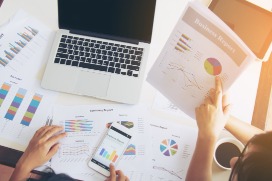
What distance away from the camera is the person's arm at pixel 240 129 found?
0.92m

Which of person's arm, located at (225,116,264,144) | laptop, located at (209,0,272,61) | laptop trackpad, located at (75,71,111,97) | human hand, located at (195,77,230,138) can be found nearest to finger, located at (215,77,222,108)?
human hand, located at (195,77,230,138)

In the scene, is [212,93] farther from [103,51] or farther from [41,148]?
[41,148]

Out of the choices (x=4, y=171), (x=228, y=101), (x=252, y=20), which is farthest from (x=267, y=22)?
(x=4, y=171)

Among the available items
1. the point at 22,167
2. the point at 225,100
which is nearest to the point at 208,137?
the point at 225,100

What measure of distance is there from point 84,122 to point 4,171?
84 cm

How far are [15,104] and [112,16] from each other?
1.30ft

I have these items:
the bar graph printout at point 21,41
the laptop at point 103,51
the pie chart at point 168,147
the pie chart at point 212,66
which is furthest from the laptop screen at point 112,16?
the pie chart at point 168,147

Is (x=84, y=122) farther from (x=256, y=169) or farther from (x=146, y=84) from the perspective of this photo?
(x=256, y=169)

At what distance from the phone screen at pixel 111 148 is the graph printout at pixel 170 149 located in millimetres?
88

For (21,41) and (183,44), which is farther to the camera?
(21,41)

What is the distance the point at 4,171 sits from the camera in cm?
156

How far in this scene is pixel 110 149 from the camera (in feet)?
3.00

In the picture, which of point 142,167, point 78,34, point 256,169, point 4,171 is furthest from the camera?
point 4,171

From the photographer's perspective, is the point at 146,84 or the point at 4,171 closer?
the point at 146,84
